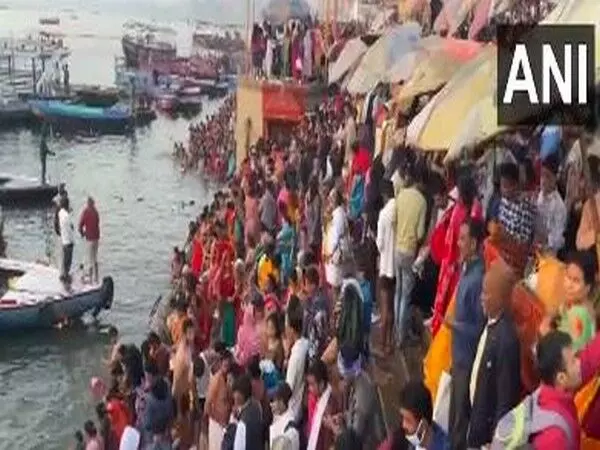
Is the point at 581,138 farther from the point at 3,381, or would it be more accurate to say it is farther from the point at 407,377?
the point at 3,381

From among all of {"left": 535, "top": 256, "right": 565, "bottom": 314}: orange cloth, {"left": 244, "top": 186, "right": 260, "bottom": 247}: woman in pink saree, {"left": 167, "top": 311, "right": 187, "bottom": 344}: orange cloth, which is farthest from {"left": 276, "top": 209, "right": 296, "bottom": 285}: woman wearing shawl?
{"left": 535, "top": 256, "right": 565, "bottom": 314}: orange cloth

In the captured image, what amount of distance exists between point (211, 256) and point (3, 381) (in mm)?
7069

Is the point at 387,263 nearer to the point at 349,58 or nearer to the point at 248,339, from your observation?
the point at 248,339

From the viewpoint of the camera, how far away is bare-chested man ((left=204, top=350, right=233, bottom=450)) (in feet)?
31.0

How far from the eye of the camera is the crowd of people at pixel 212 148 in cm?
4025

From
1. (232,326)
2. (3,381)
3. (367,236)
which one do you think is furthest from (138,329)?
(367,236)

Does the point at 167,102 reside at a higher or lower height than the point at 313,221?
higher

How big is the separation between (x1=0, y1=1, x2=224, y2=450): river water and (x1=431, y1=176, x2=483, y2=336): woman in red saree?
938 centimetres

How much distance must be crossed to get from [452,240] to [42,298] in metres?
14.6

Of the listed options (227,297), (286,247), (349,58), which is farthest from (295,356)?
(349,58)

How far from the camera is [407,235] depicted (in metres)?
9.69

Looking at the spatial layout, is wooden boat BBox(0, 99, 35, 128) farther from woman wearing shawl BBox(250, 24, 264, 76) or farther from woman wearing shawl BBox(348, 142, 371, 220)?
woman wearing shawl BBox(348, 142, 371, 220)

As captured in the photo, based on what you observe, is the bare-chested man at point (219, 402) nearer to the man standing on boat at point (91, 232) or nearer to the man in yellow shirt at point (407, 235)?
the man in yellow shirt at point (407, 235)

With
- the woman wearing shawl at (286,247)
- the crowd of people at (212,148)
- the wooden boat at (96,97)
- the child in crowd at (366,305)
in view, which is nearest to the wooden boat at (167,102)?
the wooden boat at (96,97)
